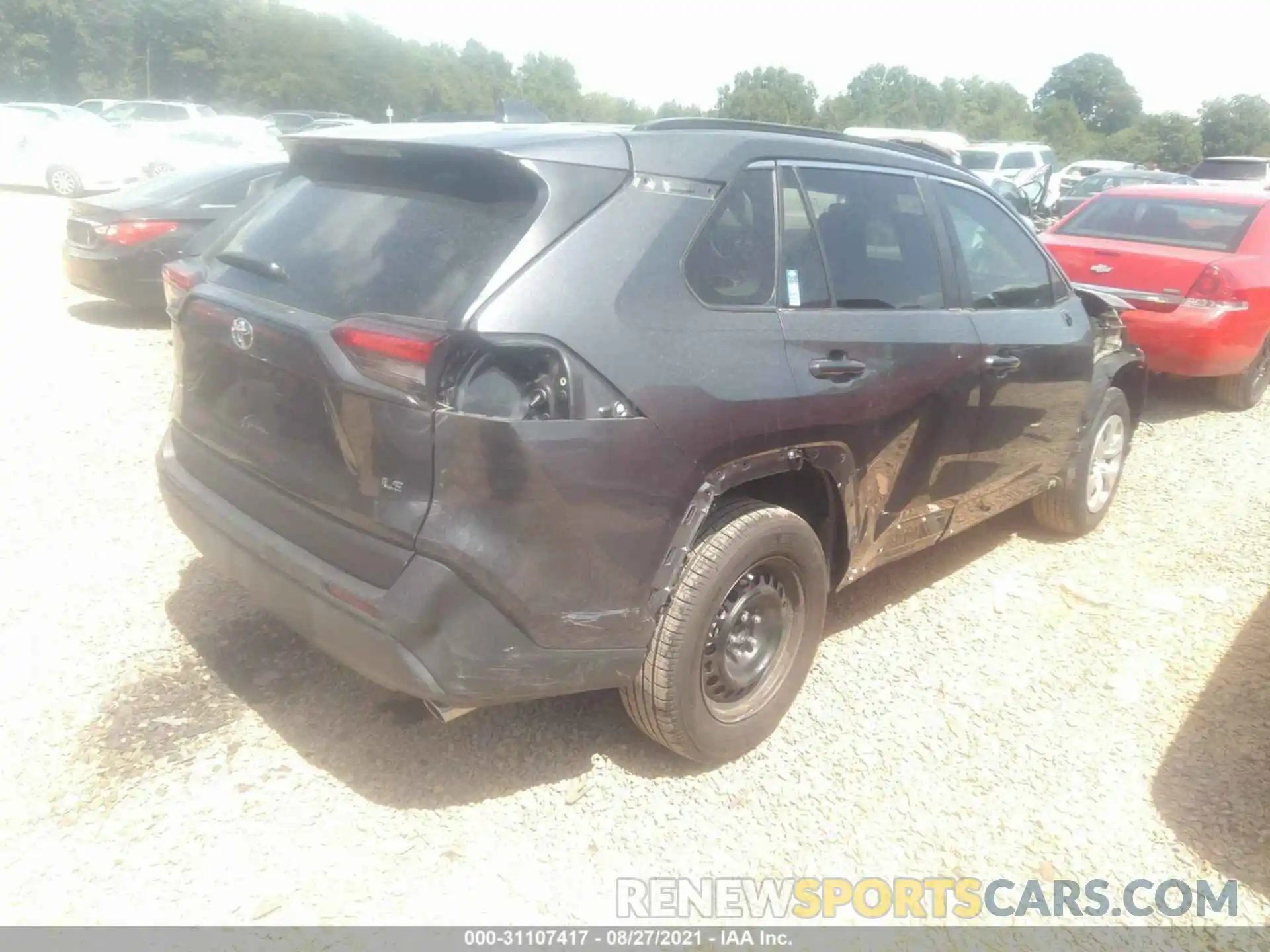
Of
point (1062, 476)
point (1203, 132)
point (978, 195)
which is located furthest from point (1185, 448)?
point (1203, 132)

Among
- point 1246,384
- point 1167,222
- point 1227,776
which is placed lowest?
point 1227,776

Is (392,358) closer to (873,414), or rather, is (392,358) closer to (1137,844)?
(873,414)

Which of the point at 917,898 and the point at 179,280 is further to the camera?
the point at 179,280

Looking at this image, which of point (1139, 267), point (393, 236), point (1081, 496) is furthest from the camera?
point (1139, 267)

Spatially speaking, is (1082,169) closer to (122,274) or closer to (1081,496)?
(1081,496)

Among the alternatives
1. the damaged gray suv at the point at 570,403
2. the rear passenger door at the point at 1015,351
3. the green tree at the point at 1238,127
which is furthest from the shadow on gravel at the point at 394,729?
the green tree at the point at 1238,127

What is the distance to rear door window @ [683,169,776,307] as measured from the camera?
9.11 ft

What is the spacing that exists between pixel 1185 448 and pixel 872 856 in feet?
16.7

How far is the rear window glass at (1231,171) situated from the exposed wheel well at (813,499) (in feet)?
73.0

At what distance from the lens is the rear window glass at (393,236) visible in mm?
2451

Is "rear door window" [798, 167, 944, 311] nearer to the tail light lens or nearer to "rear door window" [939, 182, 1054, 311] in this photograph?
"rear door window" [939, 182, 1054, 311]

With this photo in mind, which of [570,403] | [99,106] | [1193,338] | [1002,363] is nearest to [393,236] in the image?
[570,403]

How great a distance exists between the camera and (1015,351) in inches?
156

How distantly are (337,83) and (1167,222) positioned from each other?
54.7 m
